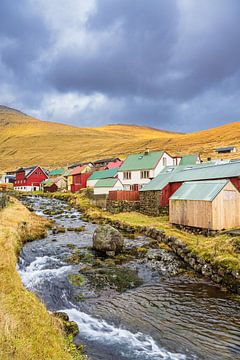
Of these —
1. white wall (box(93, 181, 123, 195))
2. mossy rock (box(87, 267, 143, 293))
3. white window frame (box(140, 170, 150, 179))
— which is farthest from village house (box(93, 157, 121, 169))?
mossy rock (box(87, 267, 143, 293))

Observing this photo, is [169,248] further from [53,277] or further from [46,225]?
[46,225]

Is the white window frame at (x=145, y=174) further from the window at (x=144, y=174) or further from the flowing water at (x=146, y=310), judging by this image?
the flowing water at (x=146, y=310)

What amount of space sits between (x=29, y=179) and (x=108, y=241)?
86.9 metres

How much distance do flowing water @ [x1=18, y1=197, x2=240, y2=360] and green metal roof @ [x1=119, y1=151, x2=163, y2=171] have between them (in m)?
38.4

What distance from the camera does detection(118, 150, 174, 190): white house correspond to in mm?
61562

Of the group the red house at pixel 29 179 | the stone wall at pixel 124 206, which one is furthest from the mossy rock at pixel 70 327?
the red house at pixel 29 179

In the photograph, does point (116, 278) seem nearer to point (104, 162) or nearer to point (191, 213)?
point (191, 213)

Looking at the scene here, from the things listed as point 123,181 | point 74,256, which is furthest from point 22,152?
point 74,256

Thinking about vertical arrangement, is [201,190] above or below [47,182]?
below

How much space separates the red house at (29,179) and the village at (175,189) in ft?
67.6

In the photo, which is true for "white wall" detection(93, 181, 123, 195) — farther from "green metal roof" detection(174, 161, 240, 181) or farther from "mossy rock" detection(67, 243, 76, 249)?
"mossy rock" detection(67, 243, 76, 249)

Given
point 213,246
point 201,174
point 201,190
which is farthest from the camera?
point 201,174

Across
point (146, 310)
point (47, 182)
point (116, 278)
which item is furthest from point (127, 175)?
point (146, 310)

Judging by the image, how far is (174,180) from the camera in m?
42.2
